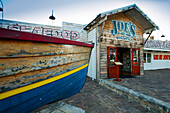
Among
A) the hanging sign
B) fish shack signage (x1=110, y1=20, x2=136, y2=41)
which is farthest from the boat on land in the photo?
the hanging sign

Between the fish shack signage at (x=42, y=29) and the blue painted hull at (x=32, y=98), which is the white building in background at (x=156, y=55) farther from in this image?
the blue painted hull at (x=32, y=98)

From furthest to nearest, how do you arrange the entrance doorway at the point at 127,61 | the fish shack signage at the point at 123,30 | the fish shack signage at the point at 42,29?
1. the fish shack signage at the point at 123,30
2. the entrance doorway at the point at 127,61
3. the fish shack signage at the point at 42,29

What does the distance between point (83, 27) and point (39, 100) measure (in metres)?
7.35

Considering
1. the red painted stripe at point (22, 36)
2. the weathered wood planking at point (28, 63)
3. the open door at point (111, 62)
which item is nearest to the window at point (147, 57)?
the open door at point (111, 62)

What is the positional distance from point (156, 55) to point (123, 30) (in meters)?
9.52

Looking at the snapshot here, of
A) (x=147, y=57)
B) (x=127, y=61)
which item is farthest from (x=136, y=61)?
(x=147, y=57)

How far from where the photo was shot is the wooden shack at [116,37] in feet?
19.4

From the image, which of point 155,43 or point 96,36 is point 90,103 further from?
point 155,43

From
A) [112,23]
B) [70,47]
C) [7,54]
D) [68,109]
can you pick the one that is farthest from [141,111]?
[112,23]

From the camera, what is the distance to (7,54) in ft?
3.47

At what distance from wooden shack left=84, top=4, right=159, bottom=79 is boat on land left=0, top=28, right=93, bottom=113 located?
14.6 ft

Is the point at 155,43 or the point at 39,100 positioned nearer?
the point at 39,100

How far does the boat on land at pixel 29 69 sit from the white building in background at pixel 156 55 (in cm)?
1282

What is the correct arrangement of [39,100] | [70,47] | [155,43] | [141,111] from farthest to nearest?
[155,43], [141,111], [70,47], [39,100]
